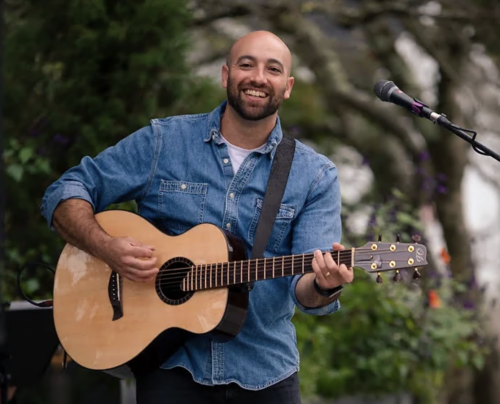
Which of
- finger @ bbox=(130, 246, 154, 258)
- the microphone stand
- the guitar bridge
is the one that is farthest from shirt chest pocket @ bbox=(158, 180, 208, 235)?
the microphone stand

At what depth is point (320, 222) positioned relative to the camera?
3182 millimetres

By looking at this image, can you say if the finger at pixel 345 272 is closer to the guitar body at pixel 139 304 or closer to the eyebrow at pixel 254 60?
the guitar body at pixel 139 304

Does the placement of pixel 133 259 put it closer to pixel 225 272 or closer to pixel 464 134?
pixel 225 272

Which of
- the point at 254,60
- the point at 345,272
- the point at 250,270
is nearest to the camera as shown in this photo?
the point at 345,272

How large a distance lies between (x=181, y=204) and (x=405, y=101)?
82cm

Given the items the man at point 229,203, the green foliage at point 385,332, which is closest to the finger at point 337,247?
the man at point 229,203

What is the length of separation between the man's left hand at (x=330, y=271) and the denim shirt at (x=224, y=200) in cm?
20

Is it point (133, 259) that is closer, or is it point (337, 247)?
point (337, 247)

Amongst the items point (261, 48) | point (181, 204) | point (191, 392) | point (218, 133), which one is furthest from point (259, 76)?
point (191, 392)

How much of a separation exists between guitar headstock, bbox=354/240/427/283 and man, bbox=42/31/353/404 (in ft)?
0.63

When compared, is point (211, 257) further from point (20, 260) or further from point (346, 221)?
point (346, 221)

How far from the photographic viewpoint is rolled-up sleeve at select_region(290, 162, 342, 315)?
123 inches

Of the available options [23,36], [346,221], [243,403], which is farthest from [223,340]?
[346,221]

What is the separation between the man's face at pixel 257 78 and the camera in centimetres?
323
